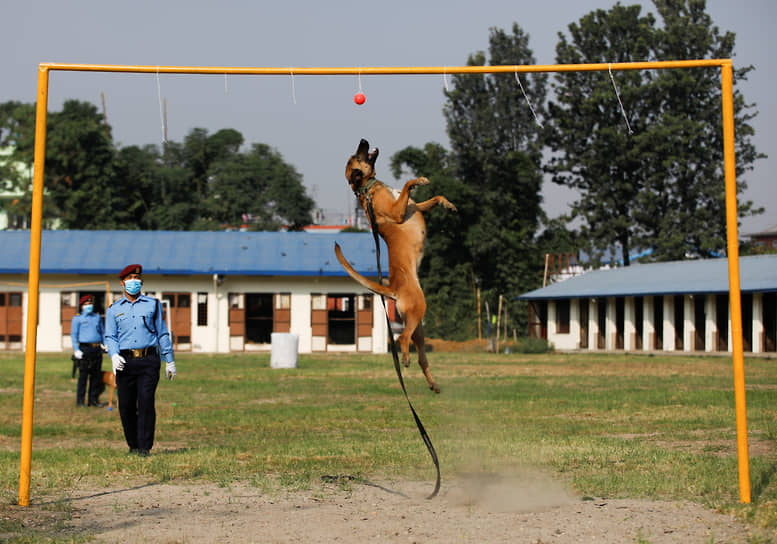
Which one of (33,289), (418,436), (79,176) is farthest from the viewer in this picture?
(79,176)

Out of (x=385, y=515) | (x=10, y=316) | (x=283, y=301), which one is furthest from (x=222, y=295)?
(x=385, y=515)

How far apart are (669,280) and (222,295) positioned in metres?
22.9

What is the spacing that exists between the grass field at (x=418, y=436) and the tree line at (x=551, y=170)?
27056 mm

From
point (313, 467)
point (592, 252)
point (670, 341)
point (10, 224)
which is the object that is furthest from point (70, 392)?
point (10, 224)

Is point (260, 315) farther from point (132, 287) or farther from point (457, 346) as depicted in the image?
point (132, 287)

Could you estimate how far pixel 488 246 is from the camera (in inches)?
2202

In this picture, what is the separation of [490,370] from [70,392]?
14.8 m

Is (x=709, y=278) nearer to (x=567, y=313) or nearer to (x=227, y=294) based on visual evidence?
(x=567, y=313)

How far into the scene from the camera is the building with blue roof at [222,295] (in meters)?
49.4

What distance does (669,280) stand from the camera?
4909 centimetres

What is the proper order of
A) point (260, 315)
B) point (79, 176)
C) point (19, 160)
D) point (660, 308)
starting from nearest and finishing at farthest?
point (660, 308)
point (260, 315)
point (79, 176)
point (19, 160)

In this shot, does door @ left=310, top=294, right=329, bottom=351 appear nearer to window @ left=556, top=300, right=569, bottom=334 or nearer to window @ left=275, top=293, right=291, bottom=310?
window @ left=275, top=293, right=291, bottom=310

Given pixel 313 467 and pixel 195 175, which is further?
pixel 195 175

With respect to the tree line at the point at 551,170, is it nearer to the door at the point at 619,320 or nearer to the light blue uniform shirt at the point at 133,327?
the door at the point at 619,320
